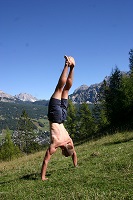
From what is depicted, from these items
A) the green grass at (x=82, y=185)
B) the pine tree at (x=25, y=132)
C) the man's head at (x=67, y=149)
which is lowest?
the pine tree at (x=25, y=132)

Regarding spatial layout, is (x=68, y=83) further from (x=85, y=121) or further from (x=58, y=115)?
(x=85, y=121)

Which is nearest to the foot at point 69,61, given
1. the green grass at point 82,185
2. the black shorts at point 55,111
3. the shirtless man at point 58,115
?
the shirtless man at point 58,115

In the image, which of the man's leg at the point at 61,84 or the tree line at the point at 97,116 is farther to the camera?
the tree line at the point at 97,116

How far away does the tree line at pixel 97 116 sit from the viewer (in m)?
56.6

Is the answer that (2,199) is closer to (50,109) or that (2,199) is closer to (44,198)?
(44,198)

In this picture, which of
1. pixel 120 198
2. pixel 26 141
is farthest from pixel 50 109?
pixel 26 141

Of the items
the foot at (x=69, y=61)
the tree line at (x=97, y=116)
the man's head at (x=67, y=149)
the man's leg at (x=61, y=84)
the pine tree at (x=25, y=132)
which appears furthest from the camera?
the pine tree at (x=25, y=132)

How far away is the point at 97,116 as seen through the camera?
94938mm

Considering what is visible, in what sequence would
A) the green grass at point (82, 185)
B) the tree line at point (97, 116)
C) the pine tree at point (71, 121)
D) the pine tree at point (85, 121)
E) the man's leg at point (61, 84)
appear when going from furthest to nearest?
the pine tree at point (85, 121) → the pine tree at point (71, 121) → the tree line at point (97, 116) → the man's leg at point (61, 84) → the green grass at point (82, 185)

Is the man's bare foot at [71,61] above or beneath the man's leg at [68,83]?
above

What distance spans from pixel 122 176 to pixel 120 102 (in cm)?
5012

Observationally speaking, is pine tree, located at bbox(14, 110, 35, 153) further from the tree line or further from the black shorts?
the black shorts

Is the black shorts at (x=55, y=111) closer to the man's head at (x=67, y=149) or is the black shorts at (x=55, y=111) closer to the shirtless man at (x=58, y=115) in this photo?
the shirtless man at (x=58, y=115)

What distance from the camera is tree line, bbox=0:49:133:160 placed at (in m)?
56.6
